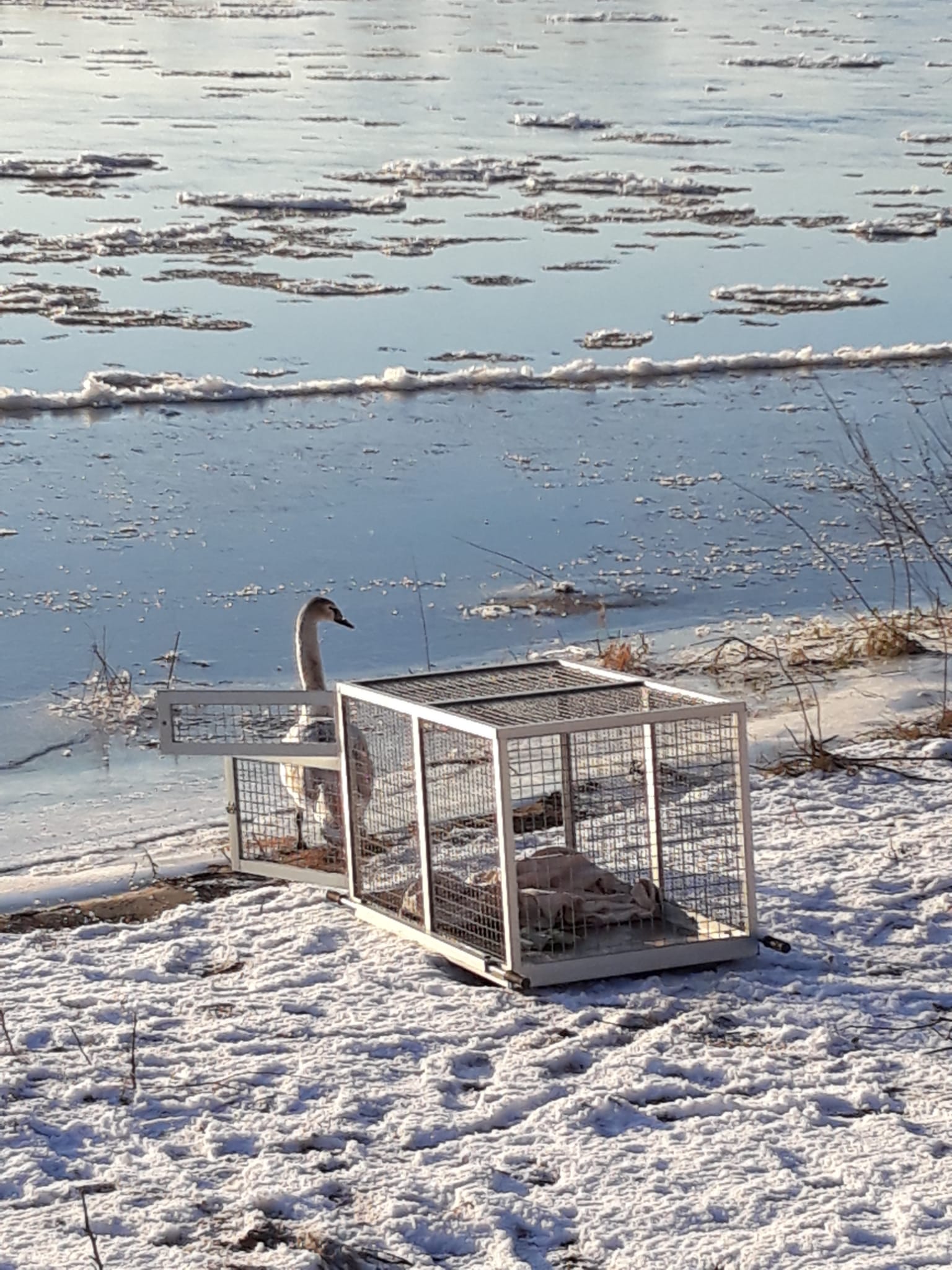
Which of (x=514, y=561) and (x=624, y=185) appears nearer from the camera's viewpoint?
(x=514, y=561)

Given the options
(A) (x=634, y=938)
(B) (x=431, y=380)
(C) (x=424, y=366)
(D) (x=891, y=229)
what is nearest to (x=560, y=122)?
(D) (x=891, y=229)

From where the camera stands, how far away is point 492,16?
55562mm

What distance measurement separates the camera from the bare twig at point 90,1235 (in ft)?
11.8

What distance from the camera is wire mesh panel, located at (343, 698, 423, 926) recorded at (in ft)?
18.1

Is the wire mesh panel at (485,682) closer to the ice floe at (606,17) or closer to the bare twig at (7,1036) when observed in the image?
the bare twig at (7,1036)

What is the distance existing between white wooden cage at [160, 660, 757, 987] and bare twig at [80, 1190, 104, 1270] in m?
1.37

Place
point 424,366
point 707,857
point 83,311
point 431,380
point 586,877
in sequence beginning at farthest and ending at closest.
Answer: point 83,311 → point 424,366 → point 431,380 → point 707,857 → point 586,877

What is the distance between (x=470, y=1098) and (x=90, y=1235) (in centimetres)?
108

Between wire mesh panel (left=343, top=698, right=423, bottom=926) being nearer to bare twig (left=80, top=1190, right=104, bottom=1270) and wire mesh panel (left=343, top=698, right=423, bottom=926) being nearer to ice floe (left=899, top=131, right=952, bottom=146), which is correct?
bare twig (left=80, top=1190, right=104, bottom=1270)

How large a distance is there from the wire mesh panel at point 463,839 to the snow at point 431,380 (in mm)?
7913

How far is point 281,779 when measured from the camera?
6.46m

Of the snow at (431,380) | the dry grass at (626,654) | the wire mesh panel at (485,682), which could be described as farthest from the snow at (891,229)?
the wire mesh panel at (485,682)

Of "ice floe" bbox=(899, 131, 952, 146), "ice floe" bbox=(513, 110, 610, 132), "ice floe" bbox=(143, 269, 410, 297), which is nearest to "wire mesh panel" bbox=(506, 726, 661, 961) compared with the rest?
"ice floe" bbox=(143, 269, 410, 297)

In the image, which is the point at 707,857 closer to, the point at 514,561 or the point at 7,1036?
the point at 7,1036
